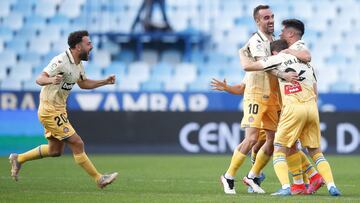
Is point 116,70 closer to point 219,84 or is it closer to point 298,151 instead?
point 219,84

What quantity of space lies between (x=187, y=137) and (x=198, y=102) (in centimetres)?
137

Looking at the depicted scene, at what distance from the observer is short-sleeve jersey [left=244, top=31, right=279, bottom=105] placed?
11.5 m

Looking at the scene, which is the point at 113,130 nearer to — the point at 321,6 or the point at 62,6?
the point at 62,6

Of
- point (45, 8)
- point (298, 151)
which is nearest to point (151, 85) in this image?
point (45, 8)

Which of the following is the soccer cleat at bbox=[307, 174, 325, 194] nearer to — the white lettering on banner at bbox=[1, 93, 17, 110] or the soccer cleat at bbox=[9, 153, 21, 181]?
the soccer cleat at bbox=[9, 153, 21, 181]

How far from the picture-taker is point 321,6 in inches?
1036

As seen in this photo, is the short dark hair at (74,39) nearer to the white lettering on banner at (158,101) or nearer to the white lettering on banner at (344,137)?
the white lettering on banner at (158,101)

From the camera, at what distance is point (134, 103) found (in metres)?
21.8

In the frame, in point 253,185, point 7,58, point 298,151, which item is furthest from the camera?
point 7,58

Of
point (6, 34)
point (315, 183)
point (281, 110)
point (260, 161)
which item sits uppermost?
→ point (6, 34)

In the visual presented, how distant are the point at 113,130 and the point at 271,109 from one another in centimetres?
946

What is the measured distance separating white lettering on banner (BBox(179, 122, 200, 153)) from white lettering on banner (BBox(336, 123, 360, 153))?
320 cm

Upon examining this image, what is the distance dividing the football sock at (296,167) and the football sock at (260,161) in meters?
0.32

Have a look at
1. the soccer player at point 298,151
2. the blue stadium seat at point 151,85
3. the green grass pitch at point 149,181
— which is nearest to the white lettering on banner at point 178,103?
the green grass pitch at point 149,181
